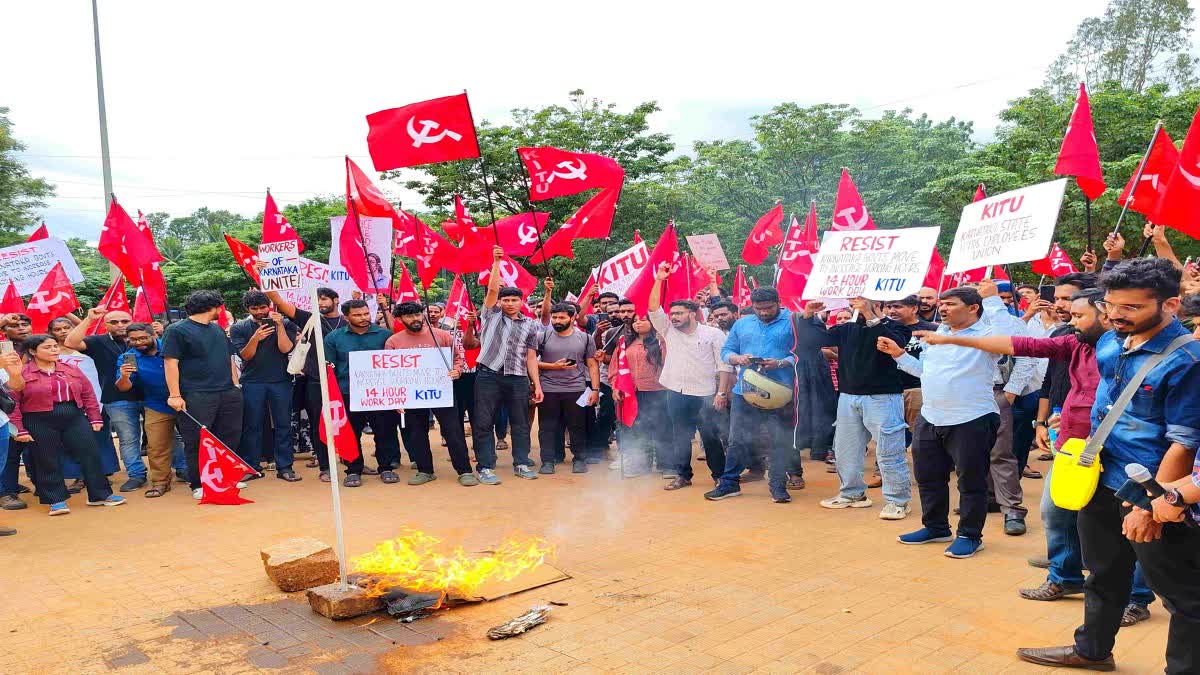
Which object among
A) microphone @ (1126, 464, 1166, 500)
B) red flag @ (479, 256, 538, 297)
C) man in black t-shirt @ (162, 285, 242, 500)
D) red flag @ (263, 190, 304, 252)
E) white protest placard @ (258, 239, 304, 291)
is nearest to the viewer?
microphone @ (1126, 464, 1166, 500)

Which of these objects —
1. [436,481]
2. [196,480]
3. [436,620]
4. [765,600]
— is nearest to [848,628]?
[765,600]

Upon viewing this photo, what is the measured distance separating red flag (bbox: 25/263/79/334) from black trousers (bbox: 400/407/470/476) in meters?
4.79

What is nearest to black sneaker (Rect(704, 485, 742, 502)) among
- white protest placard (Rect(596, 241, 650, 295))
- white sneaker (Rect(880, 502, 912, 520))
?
white sneaker (Rect(880, 502, 912, 520))

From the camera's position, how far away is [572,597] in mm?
5277

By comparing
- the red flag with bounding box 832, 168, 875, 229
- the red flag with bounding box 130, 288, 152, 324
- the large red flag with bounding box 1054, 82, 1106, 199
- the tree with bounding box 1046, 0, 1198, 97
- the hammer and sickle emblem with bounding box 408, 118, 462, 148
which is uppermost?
the tree with bounding box 1046, 0, 1198, 97

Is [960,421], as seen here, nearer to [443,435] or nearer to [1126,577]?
[1126,577]

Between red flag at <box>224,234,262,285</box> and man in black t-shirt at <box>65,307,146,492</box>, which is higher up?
red flag at <box>224,234,262,285</box>

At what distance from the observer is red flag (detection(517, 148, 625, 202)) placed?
30.1 feet

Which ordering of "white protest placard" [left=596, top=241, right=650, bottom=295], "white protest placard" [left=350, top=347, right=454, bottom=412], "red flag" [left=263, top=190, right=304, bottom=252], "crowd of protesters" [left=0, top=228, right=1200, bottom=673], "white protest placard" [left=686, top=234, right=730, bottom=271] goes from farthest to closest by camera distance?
1. "white protest placard" [left=686, top=234, right=730, bottom=271]
2. "red flag" [left=263, top=190, right=304, bottom=252]
3. "white protest placard" [left=596, top=241, right=650, bottom=295]
4. "white protest placard" [left=350, top=347, right=454, bottom=412]
5. "crowd of protesters" [left=0, top=228, right=1200, bottom=673]

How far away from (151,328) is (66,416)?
145 cm

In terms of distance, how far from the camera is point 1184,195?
6715 mm

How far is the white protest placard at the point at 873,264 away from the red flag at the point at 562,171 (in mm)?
2880

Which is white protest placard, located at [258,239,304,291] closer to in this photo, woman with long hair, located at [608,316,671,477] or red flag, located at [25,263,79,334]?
red flag, located at [25,263,79,334]

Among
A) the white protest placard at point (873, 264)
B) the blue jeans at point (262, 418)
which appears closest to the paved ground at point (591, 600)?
the blue jeans at point (262, 418)
